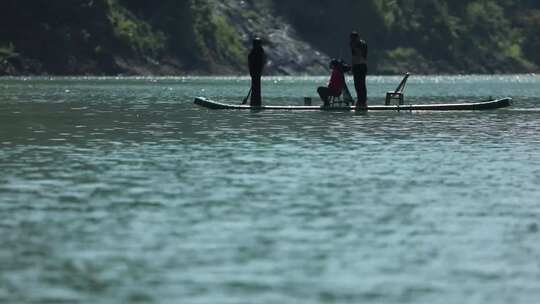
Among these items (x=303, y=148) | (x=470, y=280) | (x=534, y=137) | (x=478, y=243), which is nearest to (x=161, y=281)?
(x=470, y=280)

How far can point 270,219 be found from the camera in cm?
2062

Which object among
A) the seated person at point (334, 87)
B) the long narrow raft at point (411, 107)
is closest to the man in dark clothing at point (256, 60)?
the long narrow raft at point (411, 107)

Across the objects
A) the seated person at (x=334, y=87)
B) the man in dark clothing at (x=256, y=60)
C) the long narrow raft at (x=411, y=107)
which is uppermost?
the man in dark clothing at (x=256, y=60)

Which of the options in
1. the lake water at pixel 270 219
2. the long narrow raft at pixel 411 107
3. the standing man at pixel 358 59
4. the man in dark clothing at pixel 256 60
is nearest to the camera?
the lake water at pixel 270 219

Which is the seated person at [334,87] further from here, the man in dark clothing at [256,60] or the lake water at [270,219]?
the lake water at [270,219]

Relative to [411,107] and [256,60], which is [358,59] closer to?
[411,107]

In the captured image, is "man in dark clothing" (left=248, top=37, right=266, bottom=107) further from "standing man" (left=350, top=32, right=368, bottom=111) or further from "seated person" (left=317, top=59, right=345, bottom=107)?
"standing man" (left=350, top=32, right=368, bottom=111)

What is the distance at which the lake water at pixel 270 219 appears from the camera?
15469 millimetres

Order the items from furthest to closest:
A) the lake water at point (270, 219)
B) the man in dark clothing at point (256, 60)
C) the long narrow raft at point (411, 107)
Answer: the man in dark clothing at point (256, 60)
the long narrow raft at point (411, 107)
the lake water at point (270, 219)

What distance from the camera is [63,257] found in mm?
17328

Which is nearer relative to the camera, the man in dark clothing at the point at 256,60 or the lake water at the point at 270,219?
the lake water at the point at 270,219

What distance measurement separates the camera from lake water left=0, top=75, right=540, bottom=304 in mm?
15469

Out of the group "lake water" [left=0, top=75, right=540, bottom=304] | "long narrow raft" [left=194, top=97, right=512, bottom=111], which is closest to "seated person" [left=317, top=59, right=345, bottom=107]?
"long narrow raft" [left=194, top=97, right=512, bottom=111]

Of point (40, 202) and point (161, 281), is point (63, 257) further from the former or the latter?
point (40, 202)
